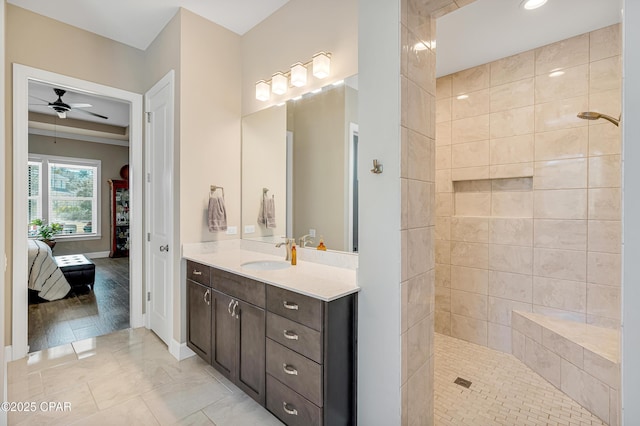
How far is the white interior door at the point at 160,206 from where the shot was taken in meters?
2.71

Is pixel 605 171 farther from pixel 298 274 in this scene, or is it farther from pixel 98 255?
pixel 98 255

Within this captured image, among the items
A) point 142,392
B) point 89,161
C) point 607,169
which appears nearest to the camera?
point 142,392

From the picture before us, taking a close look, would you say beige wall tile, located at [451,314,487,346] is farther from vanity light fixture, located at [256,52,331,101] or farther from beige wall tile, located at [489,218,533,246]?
vanity light fixture, located at [256,52,331,101]

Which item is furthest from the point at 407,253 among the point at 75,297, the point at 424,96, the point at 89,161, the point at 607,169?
the point at 89,161

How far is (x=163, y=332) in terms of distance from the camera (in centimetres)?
288

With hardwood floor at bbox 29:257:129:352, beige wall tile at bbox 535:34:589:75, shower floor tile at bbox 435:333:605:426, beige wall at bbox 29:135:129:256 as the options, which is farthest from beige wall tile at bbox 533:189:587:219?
beige wall at bbox 29:135:129:256

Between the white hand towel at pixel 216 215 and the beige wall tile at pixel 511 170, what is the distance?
2471 mm

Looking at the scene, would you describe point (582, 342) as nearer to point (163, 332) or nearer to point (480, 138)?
point (480, 138)

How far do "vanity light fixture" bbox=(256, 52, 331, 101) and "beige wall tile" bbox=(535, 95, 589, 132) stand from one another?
1.84 m

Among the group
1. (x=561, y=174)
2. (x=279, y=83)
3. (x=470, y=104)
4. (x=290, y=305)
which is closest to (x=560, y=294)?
(x=561, y=174)

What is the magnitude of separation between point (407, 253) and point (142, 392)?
6.68ft

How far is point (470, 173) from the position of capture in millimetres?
2988

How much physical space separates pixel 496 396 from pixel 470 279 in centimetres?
110

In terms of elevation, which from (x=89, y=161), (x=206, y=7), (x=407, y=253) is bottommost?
(x=407, y=253)
